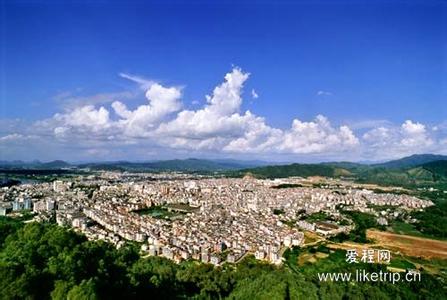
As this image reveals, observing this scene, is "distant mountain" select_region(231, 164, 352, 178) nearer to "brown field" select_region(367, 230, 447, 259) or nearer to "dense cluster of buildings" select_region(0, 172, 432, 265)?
"dense cluster of buildings" select_region(0, 172, 432, 265)

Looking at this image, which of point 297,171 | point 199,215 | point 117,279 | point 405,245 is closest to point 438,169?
point 297,171

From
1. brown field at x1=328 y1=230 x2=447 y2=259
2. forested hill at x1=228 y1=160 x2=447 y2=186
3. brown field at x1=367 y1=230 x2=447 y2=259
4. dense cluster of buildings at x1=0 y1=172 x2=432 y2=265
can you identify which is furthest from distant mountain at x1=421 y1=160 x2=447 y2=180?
brown field at x1=328 y1=230 x2=447 y2=259

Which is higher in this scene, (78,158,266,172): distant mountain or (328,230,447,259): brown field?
(78,158,266,172): distant mountain

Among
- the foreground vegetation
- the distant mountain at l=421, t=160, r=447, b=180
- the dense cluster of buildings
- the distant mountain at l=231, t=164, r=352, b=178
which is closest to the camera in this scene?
the foreground vegetation

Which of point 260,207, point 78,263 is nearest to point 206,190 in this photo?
point 260,207

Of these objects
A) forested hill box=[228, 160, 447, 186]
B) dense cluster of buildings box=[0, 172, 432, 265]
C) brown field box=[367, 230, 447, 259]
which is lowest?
brown field box=[367, 230, 447, 259]

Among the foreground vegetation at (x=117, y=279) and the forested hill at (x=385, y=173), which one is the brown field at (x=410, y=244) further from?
the forested hill at (x=385, y=173)

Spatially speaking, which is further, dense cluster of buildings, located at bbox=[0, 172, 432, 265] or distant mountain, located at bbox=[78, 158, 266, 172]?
distant mountain, located at bbox=[78, 158, 266, 172]

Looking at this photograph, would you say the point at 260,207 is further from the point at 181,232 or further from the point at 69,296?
the point at 69,296

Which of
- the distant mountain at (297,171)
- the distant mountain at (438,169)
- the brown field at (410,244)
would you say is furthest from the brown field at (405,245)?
the distant mountain at (297,171)
